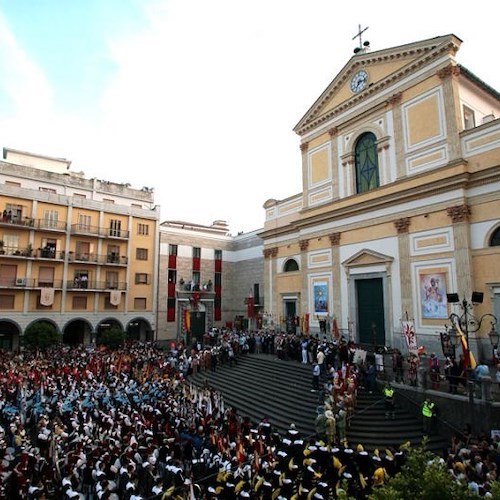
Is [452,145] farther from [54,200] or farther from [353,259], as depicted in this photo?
[54,200]

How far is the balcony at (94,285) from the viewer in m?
33.0

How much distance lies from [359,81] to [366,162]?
5.14 m

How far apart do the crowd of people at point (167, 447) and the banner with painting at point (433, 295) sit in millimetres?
4098

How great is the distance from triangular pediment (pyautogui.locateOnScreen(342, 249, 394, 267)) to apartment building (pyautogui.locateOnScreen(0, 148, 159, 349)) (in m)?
21.2

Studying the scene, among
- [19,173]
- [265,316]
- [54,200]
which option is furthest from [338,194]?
[19,173]

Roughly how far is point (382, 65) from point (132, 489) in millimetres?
23764

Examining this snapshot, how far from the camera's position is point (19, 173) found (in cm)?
3206

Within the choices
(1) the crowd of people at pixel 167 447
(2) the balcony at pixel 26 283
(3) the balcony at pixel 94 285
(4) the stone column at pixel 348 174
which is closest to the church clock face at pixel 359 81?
(4) the stone column at pixel 348 174

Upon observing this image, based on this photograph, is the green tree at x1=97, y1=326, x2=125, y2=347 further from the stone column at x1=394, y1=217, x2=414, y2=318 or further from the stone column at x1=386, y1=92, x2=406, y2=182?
the stone column at x1=386, y1=92, x2=406, y2=182

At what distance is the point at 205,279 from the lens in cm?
4138

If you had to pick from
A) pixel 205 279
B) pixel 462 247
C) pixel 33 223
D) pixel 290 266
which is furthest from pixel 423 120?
pixel 33 223

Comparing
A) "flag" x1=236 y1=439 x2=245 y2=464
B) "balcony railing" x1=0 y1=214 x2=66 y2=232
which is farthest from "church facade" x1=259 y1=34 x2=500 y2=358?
"balcony railing" x1=0 y1=214 x2=66 y2=232

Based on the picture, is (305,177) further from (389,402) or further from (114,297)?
(114,297)

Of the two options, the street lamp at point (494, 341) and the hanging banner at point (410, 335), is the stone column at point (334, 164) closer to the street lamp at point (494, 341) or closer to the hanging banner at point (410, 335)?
the hanging banner at point (410, 335)
